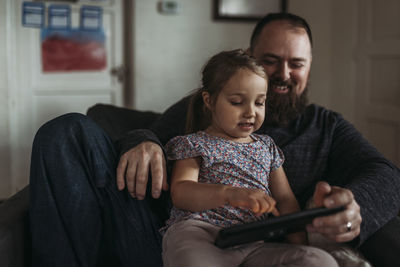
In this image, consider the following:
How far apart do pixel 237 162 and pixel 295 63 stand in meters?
0.67

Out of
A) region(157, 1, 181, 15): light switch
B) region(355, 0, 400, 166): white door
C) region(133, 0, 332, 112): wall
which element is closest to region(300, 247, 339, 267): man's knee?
region(355, 0, 400, 166): white door

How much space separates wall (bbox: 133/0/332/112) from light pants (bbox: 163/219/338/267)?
2822 millimetres

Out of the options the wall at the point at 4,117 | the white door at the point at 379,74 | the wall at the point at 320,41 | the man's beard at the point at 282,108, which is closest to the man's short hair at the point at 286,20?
A: the man's beard at the point at 282,108

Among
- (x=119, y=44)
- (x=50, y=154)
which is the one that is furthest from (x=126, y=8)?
(x=50, y=154)

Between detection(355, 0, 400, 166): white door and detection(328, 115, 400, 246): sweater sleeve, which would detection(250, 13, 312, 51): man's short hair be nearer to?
detection(328, 115, 400, 246): sweater sleeve

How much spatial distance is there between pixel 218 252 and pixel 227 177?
0.24 m

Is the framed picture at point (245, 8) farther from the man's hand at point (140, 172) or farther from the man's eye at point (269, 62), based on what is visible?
the man's hand at point (140, 172)

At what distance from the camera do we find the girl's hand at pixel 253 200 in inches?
37.5

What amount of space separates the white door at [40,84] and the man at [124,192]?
8.81ft

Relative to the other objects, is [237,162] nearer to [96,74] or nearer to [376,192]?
[376,192]

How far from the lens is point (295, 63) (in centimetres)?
171

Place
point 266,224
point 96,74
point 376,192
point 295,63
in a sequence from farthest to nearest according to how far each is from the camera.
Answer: point 96,74
point 295,63
point 376,192
point 266,224

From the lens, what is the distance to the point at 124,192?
1245 mm

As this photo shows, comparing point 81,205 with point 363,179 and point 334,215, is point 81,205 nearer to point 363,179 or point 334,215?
point 334,215
